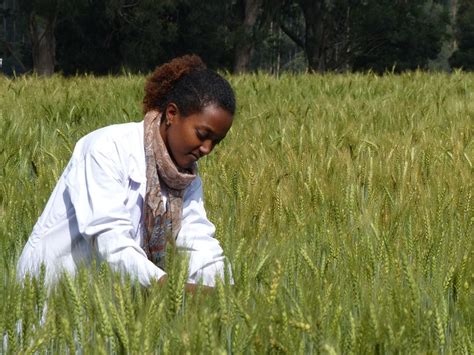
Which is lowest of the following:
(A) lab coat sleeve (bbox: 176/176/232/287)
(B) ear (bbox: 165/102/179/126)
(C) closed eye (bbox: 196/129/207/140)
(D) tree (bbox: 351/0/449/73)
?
(D) tree (bbox: 351/0/449/73)

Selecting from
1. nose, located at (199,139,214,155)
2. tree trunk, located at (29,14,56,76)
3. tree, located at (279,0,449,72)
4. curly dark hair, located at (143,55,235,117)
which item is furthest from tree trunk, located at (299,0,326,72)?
nose, located at (199,139,214,155)

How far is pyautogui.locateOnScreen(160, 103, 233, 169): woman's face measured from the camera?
8.04 feet

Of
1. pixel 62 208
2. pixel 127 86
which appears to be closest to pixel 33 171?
pixel 62 208

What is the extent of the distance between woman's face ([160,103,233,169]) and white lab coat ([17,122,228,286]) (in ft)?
0.32

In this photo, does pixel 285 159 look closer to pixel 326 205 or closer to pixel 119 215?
pixel 326 205

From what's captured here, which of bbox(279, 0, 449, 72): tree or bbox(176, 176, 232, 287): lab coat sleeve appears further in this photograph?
bbox(279, 0, 449, 72): tree

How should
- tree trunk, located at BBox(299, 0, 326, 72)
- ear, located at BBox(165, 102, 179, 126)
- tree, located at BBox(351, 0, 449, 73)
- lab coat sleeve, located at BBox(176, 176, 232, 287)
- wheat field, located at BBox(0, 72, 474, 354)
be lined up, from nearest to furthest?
1. wheat field, located at BBox(0, 72, 474, 354)
2. lab coat sleeve, located at BBox(176, 176, 232, 287)
3. ear, located at BBox(165, 102, 179, 126)
4. tree, located at BBox(351, 0, 449, 73)
5. tree trunk, located at BBox(299, 0, 326, 72)

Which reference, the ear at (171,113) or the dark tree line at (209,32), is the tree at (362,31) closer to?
the dark tree line at (209,32)

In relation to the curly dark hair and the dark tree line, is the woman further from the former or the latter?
the dark tree line

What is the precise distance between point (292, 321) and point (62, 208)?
105cm

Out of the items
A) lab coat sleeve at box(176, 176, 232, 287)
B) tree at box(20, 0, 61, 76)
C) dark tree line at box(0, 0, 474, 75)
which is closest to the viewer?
lab coat sleeve at box(176, 176, 232, 287)

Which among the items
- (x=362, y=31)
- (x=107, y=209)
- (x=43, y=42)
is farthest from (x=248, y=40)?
(x=107, y=209)

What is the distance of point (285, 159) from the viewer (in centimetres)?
394

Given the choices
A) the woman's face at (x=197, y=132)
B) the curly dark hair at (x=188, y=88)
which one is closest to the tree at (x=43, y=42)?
the curly dark hair at (x=188, y=88)
